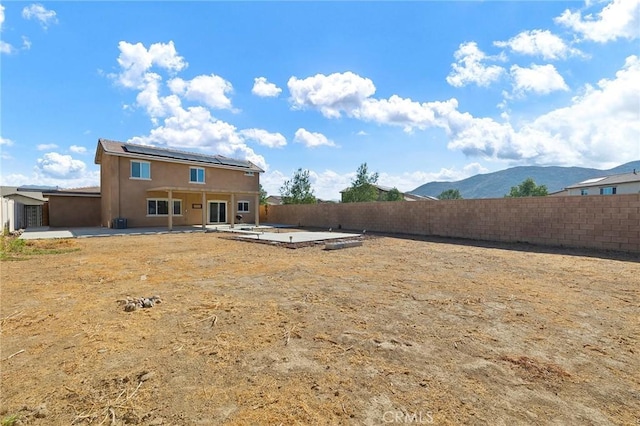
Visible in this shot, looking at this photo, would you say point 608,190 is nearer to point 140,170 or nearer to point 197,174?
point 197,174

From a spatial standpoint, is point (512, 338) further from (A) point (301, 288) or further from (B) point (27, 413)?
(B) point (27, 413)

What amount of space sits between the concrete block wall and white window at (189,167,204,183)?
11118 millimetres

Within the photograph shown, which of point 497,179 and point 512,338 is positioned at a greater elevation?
point 497,179

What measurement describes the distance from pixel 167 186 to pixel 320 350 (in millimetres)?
19646

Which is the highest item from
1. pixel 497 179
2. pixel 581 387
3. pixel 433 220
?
pixel 497 179

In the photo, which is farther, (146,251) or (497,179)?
(497,179)

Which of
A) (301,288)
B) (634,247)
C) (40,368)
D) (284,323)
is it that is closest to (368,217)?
(634,247)

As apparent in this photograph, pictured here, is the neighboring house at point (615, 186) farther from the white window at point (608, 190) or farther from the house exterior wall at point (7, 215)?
the house exterior wall at point (7, 215)

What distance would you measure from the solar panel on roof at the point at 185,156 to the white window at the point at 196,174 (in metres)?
0.68

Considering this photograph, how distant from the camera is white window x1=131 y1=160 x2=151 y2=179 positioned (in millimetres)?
19172

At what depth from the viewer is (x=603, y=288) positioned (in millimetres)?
5469

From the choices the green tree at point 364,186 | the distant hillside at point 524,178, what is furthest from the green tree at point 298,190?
the distant hillside at point 524,178

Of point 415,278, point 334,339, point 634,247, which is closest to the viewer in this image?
point 334,339

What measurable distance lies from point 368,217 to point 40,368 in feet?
55.5
